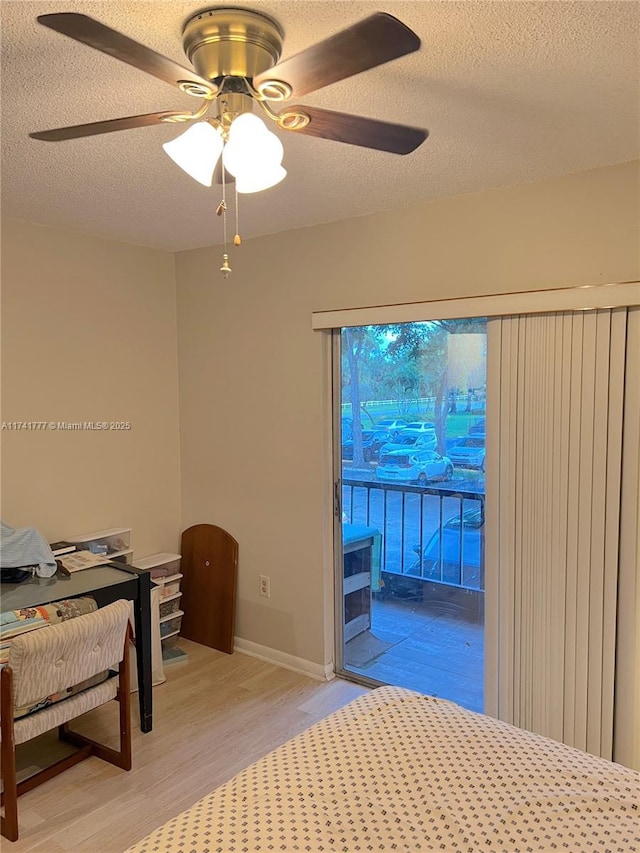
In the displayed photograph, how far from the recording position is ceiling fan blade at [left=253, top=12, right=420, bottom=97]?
1.03 metres

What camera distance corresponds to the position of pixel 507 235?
260 centimetres

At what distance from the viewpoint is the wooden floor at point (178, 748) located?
7.42 feet

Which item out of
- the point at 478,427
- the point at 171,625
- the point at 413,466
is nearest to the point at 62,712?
the point at 171,625

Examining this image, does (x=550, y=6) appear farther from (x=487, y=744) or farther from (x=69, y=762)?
(x=69, y=762)

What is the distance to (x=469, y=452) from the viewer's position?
2.89m

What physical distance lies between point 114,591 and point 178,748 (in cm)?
75

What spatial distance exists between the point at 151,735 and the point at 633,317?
2.71 meters

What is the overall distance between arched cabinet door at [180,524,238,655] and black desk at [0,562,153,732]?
0.79 meters

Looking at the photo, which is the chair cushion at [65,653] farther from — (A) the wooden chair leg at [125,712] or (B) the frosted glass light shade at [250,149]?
(B) the frosted glass light shade at [250,149]

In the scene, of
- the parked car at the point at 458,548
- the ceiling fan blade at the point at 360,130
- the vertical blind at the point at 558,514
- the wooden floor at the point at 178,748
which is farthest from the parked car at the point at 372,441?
the ceiling fan blade at the point at 360,130

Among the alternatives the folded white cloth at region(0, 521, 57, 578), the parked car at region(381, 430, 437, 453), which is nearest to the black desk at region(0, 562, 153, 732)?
the folded white cloth at region(0, 521, 57, 578)

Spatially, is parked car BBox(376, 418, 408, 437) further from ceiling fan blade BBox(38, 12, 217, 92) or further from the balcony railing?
ceiling fan blade BBox(38, 12, 217, 92)

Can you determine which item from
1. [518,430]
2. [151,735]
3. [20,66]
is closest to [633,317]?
[518,430]

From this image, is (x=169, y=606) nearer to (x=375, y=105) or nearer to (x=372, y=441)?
(x=372, y=441)
